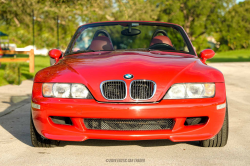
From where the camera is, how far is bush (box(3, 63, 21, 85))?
11.9 m

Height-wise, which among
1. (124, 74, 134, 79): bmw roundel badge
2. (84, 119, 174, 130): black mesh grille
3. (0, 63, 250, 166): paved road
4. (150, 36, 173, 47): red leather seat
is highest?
(150, 36, 173, 47): red leather seat

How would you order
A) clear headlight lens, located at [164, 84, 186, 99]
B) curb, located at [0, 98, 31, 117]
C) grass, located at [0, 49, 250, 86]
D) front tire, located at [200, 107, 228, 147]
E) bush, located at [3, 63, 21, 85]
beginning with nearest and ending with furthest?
clear headlight lens, located at [164, 84, 186, 99], front tire, located at [200, 107, 228, 147], curb, located at [0, 98, 31, 117], bush, located at [3, 63, 21, 85], grass, located at [0, 49, 250, 86]

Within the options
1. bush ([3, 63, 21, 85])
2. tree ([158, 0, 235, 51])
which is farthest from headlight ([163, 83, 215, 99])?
tree ([158, 0, 235, 51])

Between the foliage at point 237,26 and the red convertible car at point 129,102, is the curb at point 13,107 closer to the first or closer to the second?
the red convertible car at point 129,102

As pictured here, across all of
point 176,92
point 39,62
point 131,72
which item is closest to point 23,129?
point 131,72

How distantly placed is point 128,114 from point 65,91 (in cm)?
69

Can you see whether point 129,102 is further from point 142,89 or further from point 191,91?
A: point 191,91

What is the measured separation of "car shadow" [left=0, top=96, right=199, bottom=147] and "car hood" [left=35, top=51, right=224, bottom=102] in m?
0.87

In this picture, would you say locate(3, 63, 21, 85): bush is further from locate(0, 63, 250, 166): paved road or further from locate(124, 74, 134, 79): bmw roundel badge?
locate(124, 74, 134, 79): bmw roundel badge

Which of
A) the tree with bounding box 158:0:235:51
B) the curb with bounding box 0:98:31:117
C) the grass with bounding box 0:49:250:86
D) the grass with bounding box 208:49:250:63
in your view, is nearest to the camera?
the curb with bounding box 0:98:31:117

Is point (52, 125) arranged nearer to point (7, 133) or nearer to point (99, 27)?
point (7, 133)

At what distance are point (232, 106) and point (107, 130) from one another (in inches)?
172

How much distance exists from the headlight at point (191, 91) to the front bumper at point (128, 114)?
5 cm

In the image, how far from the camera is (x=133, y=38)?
243 inches
